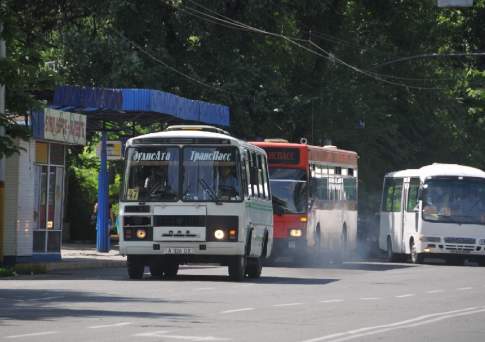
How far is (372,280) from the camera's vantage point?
31.8m

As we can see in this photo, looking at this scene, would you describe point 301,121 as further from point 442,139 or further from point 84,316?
point 84,316

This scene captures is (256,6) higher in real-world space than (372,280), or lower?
higher

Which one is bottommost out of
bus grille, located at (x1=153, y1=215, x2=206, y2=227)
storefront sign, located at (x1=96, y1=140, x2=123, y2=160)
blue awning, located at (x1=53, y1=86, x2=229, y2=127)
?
bus grille, located at (x1=153, y1=215, x2=206, y2=227)

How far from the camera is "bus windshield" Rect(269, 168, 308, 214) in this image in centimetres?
3972

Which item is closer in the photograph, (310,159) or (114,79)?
(310,159)

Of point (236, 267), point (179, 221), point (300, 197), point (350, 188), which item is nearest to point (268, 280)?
point (236, 267)

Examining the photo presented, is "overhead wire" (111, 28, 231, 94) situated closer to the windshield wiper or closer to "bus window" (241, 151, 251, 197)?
"bus window" (241, 151, 251, 197)

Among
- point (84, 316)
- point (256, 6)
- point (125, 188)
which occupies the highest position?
point (256, 6)

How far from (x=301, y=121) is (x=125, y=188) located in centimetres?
2750

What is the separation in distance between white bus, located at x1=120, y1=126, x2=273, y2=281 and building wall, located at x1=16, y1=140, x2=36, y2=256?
250 inches

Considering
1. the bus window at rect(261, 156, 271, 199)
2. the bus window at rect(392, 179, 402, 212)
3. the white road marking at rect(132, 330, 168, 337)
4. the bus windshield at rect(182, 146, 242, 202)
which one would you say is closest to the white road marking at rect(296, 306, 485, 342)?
the white road marking at rect(132, 330, 168, 337)

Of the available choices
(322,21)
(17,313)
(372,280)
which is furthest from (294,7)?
(17,313)

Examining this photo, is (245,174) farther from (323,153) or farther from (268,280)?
(323,153)

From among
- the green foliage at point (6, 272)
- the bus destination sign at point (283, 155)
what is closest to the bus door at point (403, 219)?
the bus destination sign at point (283, 155)
